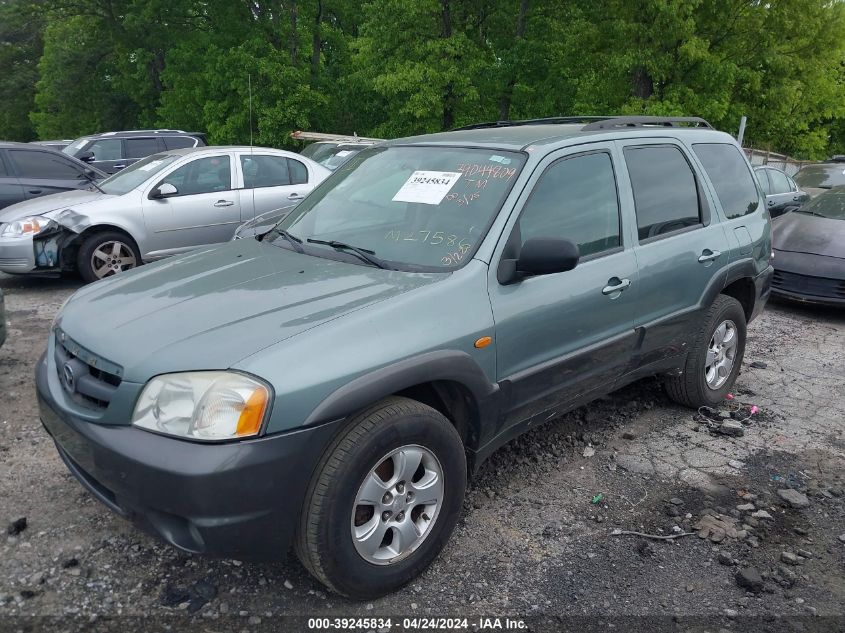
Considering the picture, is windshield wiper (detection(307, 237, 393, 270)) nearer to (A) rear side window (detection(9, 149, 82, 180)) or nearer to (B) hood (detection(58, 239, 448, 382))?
(B) hood (detection(58, 239, 448, 382))

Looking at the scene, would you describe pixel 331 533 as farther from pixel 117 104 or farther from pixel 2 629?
pixel 117 104

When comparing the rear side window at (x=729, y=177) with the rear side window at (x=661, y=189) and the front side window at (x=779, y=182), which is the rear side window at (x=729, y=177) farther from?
the front side window at (x=779, y=182)

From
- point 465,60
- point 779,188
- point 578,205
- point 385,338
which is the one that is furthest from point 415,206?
point 465,60

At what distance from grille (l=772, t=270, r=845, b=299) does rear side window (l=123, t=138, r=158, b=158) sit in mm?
13310

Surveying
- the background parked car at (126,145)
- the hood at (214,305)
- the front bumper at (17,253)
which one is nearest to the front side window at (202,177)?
the front bumper at (17,253)

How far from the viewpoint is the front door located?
10.5ft

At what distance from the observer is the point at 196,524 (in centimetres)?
242

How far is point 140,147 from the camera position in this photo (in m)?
15.9

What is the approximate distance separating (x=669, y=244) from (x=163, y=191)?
235 inches

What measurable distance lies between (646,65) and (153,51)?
2172 cm

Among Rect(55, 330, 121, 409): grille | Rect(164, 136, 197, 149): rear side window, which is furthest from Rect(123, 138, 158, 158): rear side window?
Rect(55, 330, 121, 409): grille

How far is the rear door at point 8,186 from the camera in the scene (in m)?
9.55

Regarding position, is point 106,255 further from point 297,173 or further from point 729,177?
point 729,177

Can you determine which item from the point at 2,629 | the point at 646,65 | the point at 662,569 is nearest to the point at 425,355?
the point at 662,569
